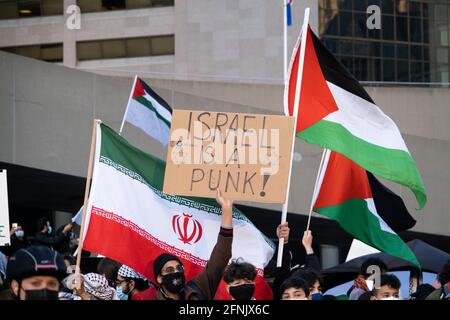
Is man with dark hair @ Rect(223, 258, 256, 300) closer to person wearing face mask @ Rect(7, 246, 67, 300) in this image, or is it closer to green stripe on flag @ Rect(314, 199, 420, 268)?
person wearing face mask @ Rect(7, 246, 67, 300)

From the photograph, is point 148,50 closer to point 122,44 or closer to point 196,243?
point 122,44

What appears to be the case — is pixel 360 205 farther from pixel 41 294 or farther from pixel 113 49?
pixel 113 49

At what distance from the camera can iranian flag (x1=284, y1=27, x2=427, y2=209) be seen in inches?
464

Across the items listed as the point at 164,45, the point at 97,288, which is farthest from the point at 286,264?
the point at 164,45

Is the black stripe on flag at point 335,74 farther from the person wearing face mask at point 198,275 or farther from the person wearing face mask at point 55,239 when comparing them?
the person wearing face mask at point 55,239

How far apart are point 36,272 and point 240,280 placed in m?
2.32

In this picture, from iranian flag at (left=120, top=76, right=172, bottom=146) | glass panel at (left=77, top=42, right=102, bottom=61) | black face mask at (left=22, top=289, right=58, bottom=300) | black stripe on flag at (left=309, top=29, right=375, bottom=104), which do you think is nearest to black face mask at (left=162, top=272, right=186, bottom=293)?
black face mask at (left=22, top=289, right=58, bottom=300)

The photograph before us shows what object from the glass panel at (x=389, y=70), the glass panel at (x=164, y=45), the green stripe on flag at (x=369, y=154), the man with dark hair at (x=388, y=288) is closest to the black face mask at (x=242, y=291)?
the man with dark hair at (x=388, y=288)

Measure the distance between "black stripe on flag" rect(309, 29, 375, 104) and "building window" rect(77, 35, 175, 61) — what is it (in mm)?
35407

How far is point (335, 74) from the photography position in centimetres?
1246

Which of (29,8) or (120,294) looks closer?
(120,294)

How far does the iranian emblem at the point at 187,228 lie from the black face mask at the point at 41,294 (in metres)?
4.49
